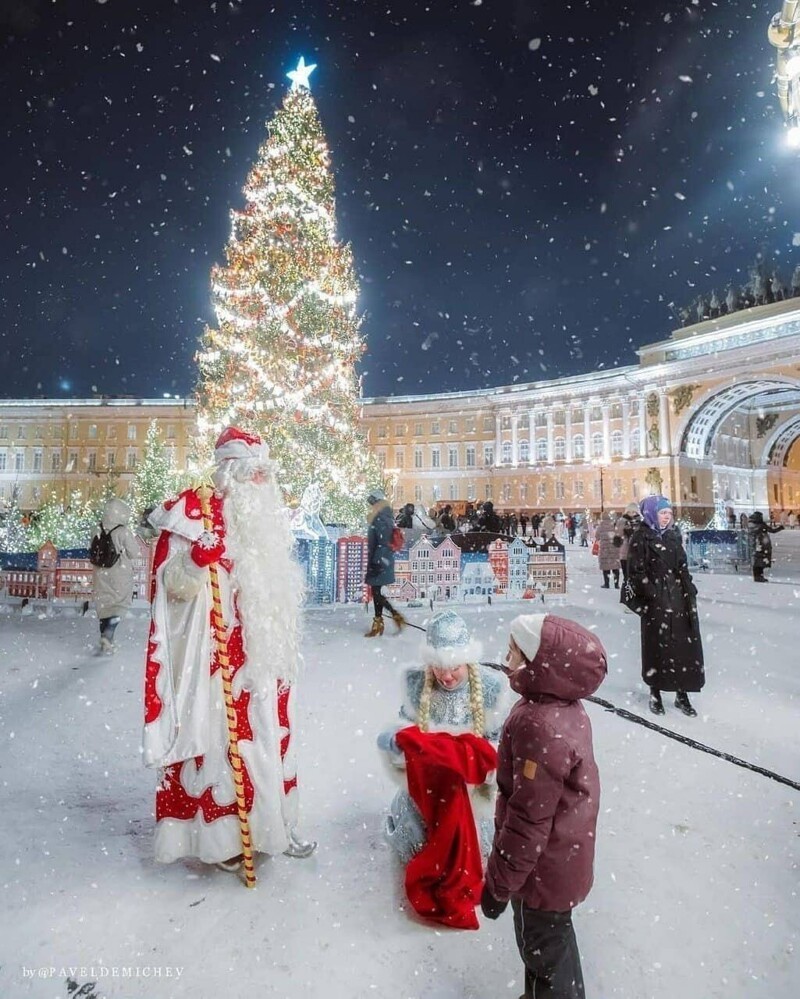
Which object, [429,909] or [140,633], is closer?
[429,909]

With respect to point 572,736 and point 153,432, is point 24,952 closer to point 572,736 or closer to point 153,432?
point 572,736

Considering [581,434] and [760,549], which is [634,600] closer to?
[760,549]

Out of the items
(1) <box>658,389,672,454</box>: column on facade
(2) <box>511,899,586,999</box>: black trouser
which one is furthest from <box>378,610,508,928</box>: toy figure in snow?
(1) <box>658,389,672,454</box>: column on facade

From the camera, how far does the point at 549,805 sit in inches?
62.0

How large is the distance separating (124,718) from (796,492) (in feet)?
200

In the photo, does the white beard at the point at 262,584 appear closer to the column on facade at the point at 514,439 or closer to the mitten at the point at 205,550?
the mitten at the point at 205,550

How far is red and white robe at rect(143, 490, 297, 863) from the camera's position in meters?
2.26

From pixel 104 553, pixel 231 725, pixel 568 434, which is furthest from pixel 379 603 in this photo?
Answer: pixel 568 434

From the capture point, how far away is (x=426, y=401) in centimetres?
5981

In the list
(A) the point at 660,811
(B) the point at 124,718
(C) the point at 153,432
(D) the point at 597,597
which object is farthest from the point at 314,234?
(A) the point at 660,811

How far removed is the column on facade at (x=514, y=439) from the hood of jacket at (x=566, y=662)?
181ft

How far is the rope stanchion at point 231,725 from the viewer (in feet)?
7.41

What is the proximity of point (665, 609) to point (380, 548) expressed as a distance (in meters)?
3.99

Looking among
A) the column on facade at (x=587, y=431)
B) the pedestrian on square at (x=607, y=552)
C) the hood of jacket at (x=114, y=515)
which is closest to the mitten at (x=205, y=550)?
the hood of jacket at (x=114, y=515)
